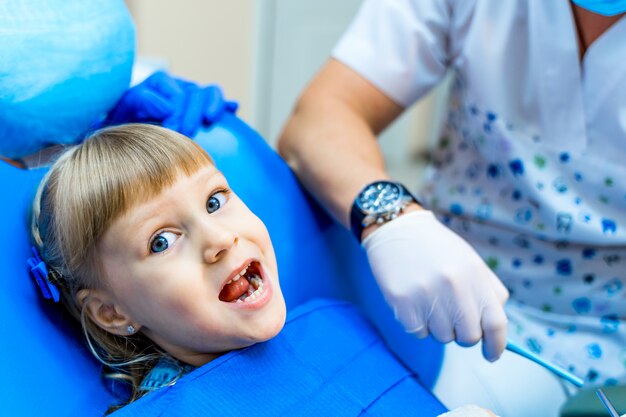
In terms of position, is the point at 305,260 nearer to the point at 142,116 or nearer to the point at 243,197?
the point at 243,197

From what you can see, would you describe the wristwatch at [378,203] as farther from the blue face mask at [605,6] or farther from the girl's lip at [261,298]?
the blue face mask at [605,6]

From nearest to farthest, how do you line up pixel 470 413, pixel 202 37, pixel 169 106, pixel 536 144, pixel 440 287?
pixel 470 413, pixel 440 287, pixel 169 106, pixel 536 144, pixel 202 37

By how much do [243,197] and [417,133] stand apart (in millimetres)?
2202

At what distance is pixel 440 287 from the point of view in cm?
79

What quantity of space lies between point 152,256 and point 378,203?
0.98 ft

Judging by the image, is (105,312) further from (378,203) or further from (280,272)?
(378,203)

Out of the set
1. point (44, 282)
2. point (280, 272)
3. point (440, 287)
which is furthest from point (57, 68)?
point (440, 287)

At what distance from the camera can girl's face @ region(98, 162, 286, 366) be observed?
2.27 ft

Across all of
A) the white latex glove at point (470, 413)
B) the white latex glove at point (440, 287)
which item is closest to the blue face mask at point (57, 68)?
the white latex glove at point (440, 287)

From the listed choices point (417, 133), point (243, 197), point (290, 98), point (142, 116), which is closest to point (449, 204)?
point (243, 197)

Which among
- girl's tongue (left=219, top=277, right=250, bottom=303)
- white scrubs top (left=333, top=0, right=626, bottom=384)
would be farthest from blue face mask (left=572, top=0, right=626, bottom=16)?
girl's tongue (left=219, top=277, right=250, bottom=303)

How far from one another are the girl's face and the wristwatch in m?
0.18

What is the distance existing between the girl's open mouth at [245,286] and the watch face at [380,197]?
0.18 m

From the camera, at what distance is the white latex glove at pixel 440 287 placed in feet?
2.60
